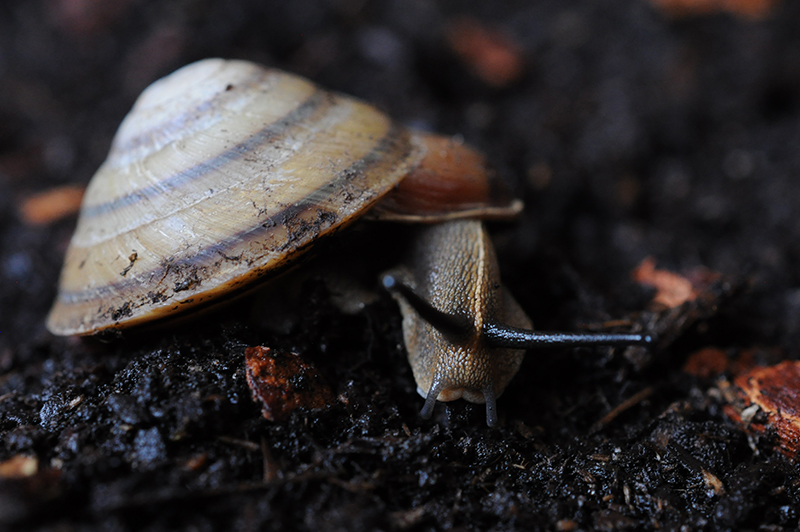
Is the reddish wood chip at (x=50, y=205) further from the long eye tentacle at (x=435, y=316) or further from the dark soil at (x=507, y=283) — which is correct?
the long eye tentacle at (x=435, y=316)

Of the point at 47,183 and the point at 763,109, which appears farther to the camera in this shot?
the point at 763,109

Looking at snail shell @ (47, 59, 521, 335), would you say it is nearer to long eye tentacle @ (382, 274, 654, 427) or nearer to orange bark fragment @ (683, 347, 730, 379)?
long eye tentacle @ (382, 274, 654, 427)

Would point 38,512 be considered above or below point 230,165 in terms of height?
below

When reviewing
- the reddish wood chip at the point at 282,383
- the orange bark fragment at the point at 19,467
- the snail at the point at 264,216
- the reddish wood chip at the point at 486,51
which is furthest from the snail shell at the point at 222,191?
the reddish wood chip at the point at 486,51

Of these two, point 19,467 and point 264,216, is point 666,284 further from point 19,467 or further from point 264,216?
point 19,467

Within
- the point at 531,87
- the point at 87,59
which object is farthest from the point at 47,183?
the point at 531,87

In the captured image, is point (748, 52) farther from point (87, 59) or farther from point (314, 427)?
point (87, 59)

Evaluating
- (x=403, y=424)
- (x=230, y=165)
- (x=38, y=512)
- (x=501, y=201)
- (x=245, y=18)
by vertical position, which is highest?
(x=245, y=18)
